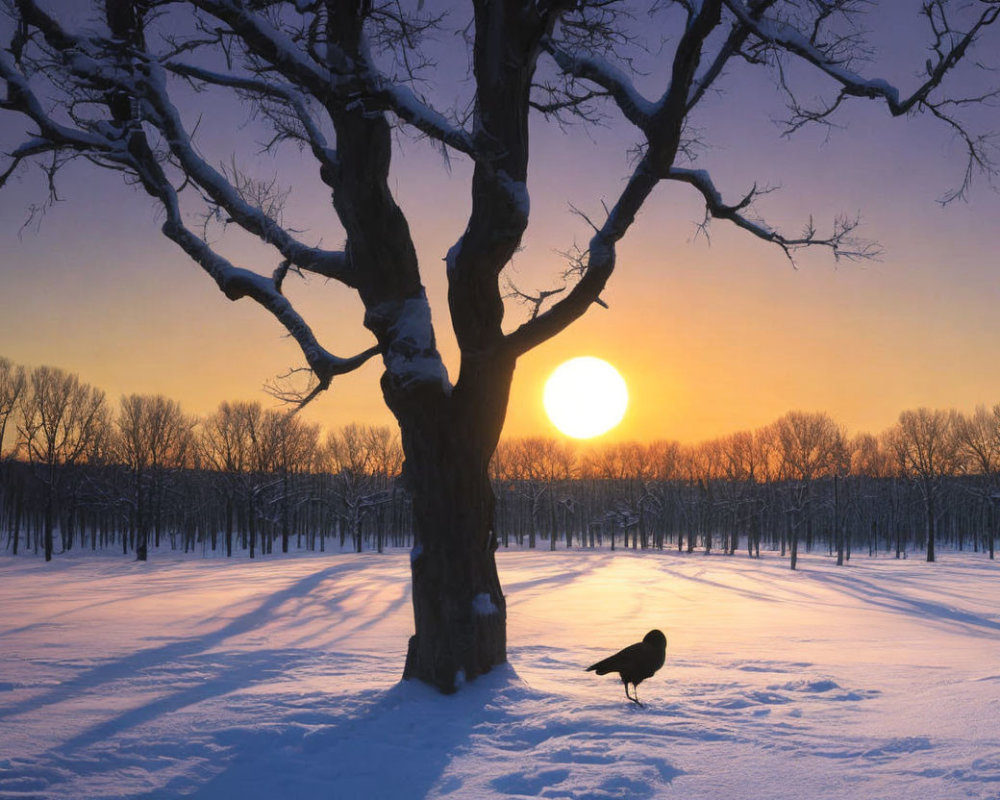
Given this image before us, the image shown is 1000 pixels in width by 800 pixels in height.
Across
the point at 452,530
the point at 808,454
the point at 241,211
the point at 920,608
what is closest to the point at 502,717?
the point at 452,530

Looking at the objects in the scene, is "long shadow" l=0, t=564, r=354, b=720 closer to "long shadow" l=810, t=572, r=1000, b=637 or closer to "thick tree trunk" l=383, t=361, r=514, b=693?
"thick tree trunk" l=383, t=361, r=514, b=693

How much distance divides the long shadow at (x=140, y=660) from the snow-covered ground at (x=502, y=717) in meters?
0.05

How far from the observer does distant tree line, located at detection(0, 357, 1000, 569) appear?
48625mm

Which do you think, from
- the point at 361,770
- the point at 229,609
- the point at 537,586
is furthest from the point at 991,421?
the point at 361,770

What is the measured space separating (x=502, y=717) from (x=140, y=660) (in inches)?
257

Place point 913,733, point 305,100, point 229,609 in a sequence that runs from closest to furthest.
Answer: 1. point 913,733
2. point 305,100
3. point 229,609

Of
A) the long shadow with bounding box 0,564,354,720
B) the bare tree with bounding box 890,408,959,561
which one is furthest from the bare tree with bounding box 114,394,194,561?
Answer: the bare tree with bounding box 890,408,959,561

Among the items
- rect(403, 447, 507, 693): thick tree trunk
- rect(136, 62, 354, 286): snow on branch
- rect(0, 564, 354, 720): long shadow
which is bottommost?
rect(0, 564, 354, 720): long shadow

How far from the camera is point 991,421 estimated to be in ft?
214

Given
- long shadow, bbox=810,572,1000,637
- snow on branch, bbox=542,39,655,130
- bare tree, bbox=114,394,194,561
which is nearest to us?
snow on branch, bbox=542,39,655,130

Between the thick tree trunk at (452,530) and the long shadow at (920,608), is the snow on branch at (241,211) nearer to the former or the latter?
the thick tree trunk at (452,530)

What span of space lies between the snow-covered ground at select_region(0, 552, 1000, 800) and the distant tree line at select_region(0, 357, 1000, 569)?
3249cm

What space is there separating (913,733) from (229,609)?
1622cm

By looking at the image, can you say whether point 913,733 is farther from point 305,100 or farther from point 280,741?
point 305,100
